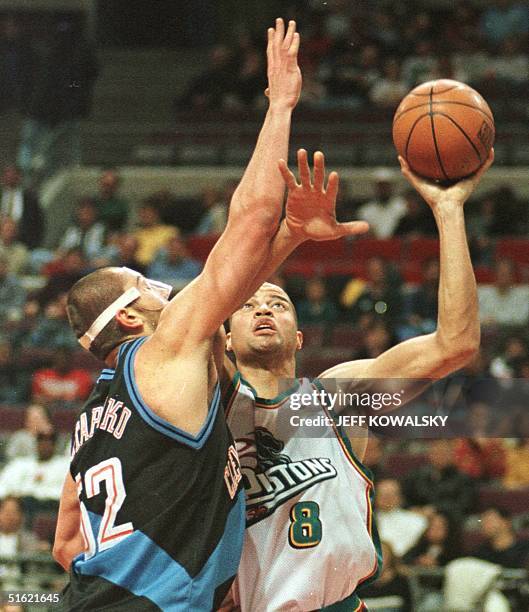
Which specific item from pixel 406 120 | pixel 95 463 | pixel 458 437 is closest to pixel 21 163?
pixel 458 437

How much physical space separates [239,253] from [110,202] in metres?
4.91

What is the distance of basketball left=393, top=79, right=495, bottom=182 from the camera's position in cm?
322

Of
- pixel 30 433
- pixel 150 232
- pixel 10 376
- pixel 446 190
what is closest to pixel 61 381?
pixel 10 376

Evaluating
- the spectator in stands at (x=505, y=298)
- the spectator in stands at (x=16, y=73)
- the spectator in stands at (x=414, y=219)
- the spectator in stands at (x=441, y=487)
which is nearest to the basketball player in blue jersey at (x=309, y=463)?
the spectator in stands at (x=441, y=487)

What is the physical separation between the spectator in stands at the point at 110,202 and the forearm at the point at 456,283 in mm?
4400

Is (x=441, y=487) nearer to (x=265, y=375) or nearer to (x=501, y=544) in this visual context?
(x=501, y=544)

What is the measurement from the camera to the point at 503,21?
991cm

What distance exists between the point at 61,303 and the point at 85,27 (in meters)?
4.39

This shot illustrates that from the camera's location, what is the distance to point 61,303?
655 cm

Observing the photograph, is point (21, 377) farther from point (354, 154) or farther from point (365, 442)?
point (365, 442)

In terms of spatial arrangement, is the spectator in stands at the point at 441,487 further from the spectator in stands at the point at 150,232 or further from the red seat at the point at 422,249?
the spectator in stands at the point at 150,232

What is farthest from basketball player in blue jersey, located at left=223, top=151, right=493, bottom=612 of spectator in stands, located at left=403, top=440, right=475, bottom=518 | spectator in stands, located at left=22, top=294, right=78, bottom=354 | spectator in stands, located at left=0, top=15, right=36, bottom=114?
spectator in stands, located at left=0, top=15, right=36, bottom=114

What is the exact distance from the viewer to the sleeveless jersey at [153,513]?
8.52 ft

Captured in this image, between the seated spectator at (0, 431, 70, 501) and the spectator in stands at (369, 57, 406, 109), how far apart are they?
322 cm
